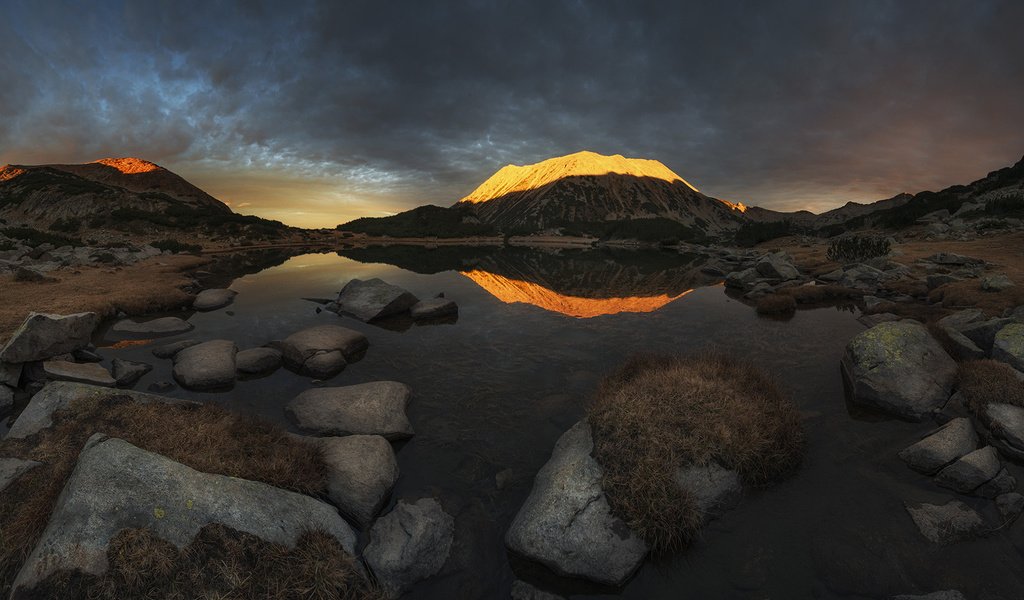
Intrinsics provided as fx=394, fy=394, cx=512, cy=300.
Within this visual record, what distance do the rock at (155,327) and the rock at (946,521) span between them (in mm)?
29691

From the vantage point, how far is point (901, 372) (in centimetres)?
1268

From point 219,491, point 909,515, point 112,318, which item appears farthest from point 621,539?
point 112,318

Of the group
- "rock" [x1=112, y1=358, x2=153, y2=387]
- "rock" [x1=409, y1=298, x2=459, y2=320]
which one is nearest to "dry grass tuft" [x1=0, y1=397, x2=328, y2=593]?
"rock" [x1=112, y1=358, x2=153, y2=387]

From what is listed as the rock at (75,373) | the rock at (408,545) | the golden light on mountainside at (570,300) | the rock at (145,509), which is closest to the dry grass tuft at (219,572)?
the rock at (145,509)

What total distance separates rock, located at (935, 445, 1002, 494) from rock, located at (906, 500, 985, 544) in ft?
2.08

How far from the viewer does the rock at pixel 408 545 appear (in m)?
6.92

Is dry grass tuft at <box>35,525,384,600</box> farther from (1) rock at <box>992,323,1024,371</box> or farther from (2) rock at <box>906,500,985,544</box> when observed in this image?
(1) rock at <box>992,323,1024,371</box>

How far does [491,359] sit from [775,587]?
12.9m

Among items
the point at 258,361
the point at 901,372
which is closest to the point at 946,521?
the point at 901,372

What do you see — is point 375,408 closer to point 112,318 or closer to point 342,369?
point 342,369

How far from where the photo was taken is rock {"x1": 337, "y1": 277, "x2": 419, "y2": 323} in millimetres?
25031

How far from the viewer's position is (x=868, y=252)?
1786 inches

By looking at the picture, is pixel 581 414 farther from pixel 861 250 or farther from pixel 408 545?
pixel 861 250

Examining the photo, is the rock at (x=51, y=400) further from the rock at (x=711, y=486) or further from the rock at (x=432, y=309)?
the rock at (x=432, y=309)
